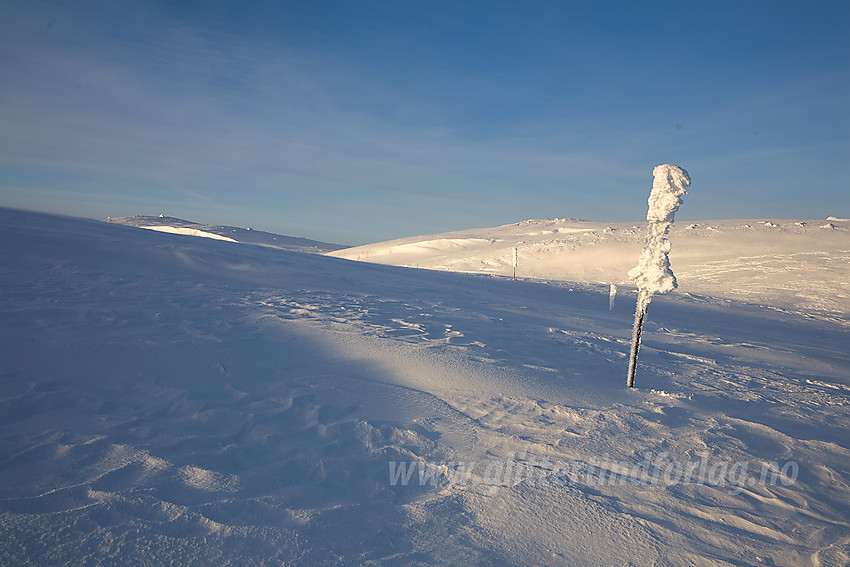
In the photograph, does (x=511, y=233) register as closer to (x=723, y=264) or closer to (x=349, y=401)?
(x=723, y=264)

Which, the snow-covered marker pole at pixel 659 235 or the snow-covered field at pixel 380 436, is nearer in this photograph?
the snow-covered field at pixel 380 436

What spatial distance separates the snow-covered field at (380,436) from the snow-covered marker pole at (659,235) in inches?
67.8

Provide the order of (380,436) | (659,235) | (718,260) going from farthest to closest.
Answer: (718,260), (659,235), (380,436)

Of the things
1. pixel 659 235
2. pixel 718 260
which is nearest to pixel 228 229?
pixel 718 260

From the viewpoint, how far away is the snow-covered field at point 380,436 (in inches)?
141

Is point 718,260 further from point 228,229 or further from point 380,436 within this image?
point 228,229

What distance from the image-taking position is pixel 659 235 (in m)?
7.18

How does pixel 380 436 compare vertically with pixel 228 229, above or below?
below

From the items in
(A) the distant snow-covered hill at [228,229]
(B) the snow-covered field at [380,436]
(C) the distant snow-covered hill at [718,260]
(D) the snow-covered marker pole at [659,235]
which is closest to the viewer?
→ (B) the snow-covered field at [380,436]

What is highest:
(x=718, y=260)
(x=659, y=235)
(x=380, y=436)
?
(x=718, y=260)

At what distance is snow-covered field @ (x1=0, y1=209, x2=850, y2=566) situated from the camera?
359 centimetres

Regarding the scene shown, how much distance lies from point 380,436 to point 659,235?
17.3 ft

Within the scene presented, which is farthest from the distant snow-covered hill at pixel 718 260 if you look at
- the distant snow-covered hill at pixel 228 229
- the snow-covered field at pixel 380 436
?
the distant snow-covered hill at pixel 228 229

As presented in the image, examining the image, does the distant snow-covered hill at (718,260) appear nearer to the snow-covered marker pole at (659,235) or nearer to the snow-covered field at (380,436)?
the snow-covered field at (380,436)
